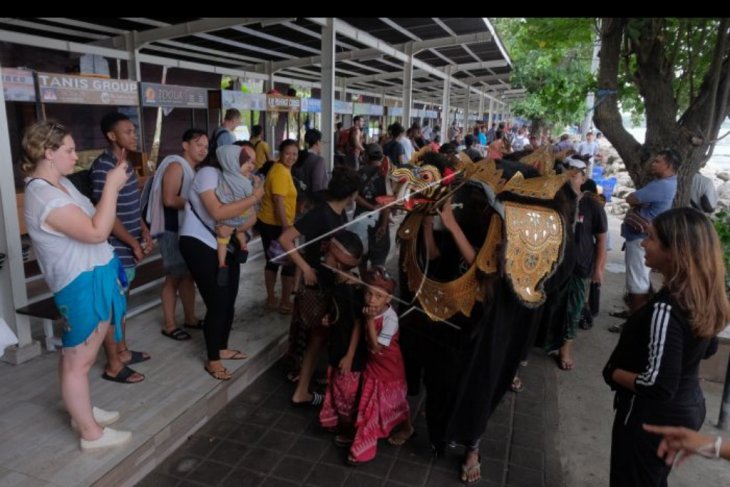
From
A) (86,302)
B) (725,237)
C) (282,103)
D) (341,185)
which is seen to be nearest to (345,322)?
(341,185)

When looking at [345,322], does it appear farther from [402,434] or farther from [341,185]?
[341,185]

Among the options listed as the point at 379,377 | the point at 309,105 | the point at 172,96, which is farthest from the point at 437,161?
the point at 309,105

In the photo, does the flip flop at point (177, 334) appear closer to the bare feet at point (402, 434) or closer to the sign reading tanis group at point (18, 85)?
the bare feet at point (402, 434)

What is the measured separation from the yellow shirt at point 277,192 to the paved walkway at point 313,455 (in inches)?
60.7

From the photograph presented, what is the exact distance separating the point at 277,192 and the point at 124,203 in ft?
4.38

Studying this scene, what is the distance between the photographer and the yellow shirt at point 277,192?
14.3ft

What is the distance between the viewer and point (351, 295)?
305 cm

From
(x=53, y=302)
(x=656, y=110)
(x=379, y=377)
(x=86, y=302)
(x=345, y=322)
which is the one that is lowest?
(x=379, y=377)

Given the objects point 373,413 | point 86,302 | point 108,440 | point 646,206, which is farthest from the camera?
point 646,206

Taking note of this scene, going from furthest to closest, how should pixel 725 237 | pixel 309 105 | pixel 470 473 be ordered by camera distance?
pixel 309 105, pixel 725 237, pixel 470 473

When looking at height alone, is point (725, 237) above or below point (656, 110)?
below

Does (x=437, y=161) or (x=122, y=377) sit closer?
(x=437, y=161)

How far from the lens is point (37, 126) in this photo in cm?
234

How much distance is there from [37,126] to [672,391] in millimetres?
2876
